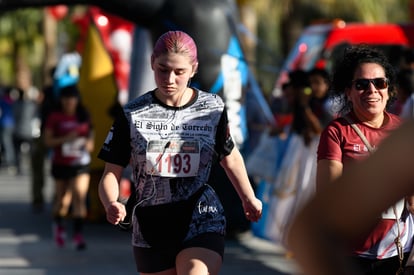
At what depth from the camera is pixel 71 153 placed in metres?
10.6

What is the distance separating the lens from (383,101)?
15.3 feet

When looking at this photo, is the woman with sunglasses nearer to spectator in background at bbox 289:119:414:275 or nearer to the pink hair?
the pink hair

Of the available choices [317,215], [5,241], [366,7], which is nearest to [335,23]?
[5,241]

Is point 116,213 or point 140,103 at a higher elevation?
point 140,103

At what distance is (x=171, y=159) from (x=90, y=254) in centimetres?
565

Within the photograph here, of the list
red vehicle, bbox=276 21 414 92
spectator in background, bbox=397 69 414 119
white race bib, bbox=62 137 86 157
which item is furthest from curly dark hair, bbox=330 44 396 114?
red vehicle, bbox=276 21 414 92

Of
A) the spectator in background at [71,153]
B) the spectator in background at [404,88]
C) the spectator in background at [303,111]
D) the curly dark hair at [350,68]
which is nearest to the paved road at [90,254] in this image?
the spectator in background at [71,153]

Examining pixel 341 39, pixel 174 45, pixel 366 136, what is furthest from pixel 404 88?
pixel 341 39

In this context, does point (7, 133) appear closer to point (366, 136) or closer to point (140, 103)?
point (140, 103)

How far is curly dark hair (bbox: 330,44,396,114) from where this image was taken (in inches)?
186

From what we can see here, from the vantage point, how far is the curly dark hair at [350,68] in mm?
4727

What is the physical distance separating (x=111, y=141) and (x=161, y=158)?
0.85ft

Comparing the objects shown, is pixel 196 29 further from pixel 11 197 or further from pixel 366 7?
pixel 366 7

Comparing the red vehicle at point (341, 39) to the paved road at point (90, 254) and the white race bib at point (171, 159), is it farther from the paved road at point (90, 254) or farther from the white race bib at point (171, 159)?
the white race bib at point (171, 159)
